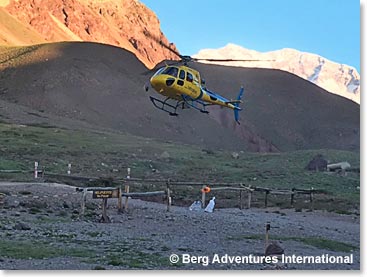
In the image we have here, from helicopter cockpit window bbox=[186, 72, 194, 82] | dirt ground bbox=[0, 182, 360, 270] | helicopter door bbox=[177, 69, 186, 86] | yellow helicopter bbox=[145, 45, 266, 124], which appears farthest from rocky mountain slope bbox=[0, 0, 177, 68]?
helicopter door bbox=[177, 69, 186, 86]

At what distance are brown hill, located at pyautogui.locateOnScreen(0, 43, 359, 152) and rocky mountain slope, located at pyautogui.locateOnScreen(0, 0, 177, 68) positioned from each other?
26.6m

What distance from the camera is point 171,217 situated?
66.1 feet

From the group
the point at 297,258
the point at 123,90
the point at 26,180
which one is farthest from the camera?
the point at 123,90

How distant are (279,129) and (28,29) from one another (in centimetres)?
7110

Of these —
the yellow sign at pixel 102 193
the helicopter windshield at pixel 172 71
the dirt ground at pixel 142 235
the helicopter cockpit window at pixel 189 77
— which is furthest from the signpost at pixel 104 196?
the helicopter cockpit window at pixel 189 77

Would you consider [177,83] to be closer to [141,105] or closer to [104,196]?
[104,196]

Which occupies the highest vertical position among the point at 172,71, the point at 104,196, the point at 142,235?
the point at 172,71

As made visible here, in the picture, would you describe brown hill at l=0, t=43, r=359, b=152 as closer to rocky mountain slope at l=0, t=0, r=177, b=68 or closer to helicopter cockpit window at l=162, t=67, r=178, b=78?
rocky mountain slope at l=0, t=0, r=177, b=68

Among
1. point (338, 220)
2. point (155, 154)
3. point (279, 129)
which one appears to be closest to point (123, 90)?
point (279, 129)

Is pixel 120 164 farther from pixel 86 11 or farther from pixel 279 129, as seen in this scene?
pixel 86 11

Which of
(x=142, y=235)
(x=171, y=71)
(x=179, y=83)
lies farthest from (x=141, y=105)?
(x=142, y=235)

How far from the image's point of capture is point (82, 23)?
531ft

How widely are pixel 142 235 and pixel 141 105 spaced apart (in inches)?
2910

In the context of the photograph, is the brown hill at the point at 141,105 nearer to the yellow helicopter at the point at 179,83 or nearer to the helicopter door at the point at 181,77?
the yellow helicopter at the point at 179,83
